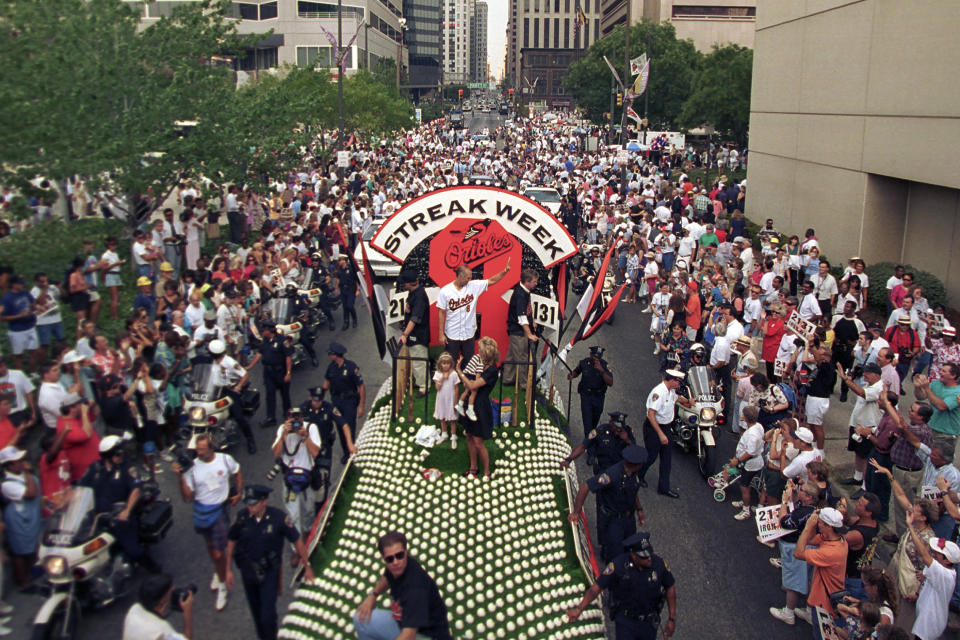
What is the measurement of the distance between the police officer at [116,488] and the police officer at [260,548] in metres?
1.35

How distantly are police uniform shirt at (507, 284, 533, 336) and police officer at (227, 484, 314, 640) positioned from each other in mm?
4187

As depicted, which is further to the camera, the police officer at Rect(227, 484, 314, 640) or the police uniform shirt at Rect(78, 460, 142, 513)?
the police uniform shirt at Rect(78, 460, 142, 513)

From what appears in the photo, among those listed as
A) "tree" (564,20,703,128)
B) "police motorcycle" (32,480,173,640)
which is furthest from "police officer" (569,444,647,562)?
"tree" (564,20,703,128)

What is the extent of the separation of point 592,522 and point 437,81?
15789cm

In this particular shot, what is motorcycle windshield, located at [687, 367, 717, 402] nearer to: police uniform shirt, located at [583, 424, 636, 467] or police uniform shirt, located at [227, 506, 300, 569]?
police uniform shirt, located at [583, 424, 636, 467]

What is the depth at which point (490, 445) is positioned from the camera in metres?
8.91

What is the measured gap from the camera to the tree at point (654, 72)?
194 feet

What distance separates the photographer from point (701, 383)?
11.0 meters

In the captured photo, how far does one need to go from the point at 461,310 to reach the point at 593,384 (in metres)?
2.09

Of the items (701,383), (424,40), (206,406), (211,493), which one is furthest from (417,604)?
(424,40)

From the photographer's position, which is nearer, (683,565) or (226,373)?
(683,565)

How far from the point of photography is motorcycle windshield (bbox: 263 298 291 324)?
13.9 metres

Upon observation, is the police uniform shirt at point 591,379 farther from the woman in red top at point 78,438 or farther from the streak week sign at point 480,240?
the woman in red top at point 78,438

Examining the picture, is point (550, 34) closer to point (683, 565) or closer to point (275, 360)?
point (275, 360)
